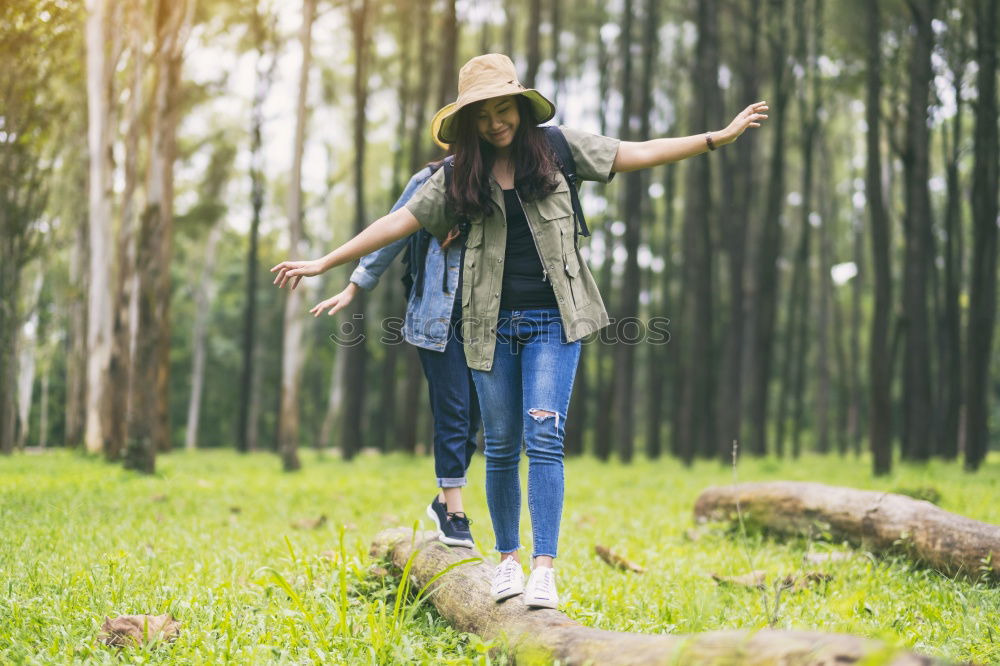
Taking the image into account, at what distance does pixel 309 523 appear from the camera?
670 cm

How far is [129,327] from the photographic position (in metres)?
12.4

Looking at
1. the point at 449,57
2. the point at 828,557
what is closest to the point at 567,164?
the point at 828,557

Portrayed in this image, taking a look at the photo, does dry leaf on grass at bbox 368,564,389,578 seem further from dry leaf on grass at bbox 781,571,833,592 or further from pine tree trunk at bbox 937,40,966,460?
pine tree trunk at bbox 937,40,966,460

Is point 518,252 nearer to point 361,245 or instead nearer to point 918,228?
point 361,245

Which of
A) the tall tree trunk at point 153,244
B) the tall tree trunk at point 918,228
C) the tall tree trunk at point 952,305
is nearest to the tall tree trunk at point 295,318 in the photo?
the tall tree trunk at point 153,244

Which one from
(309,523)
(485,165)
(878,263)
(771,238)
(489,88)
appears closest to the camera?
(489,88)

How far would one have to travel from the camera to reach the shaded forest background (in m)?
11.8

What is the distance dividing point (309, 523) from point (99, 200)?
29.1 feet

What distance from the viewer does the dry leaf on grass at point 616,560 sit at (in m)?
5.11

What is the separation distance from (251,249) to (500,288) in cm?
1866

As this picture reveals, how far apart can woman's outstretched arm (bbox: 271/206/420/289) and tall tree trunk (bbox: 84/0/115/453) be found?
Result: 32.1ft

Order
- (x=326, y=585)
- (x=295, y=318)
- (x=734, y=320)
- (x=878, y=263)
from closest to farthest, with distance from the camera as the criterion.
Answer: (x=326, y=585) → (x=878, y=263) → (x=295, y=318) → (x=734, y=320)

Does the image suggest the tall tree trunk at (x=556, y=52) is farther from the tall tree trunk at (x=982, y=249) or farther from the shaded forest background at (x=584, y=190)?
the tall tree trunk at (x=982, y=249)

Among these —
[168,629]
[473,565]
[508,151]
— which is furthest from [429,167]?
[168,629]
